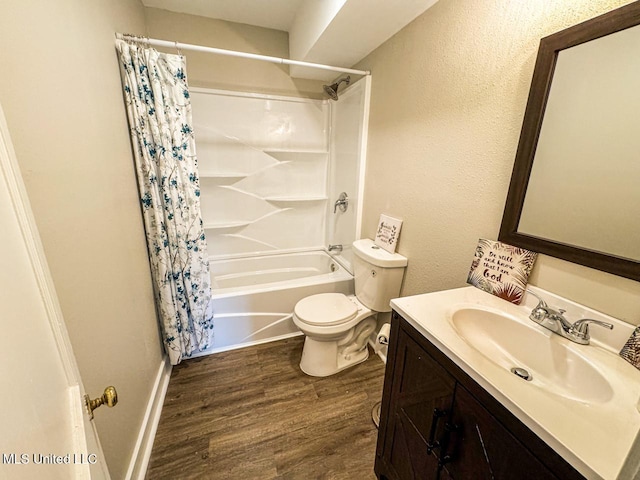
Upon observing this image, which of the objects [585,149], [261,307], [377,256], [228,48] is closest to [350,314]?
[377,256]

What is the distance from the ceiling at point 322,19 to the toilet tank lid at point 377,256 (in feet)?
4.37

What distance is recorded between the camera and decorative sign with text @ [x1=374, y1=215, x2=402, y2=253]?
1.73 meters

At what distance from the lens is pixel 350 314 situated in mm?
1735

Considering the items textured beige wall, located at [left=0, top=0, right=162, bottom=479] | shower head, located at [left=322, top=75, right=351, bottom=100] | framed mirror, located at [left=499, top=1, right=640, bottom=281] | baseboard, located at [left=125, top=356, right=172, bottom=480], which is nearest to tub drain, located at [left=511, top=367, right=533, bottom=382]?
framed mirror, located at [left=499, top=1, right=640, bottom=281]

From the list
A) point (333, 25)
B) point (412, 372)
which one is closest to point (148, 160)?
point (333, 25)

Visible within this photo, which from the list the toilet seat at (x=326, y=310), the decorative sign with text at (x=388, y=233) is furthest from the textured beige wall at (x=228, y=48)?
the toilet seat at (x=326, y=310)

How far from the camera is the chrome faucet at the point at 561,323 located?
2.66 ft

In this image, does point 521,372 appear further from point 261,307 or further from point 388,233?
point 261,307

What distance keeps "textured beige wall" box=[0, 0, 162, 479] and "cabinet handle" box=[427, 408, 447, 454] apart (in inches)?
44.0

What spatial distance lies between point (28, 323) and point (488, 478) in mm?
1073

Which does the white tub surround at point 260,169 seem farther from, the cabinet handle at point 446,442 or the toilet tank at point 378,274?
the cabinet handle at point 446,442

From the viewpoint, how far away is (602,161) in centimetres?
81

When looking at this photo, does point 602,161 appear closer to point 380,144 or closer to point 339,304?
point 380,144

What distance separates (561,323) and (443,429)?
0.51 metres
